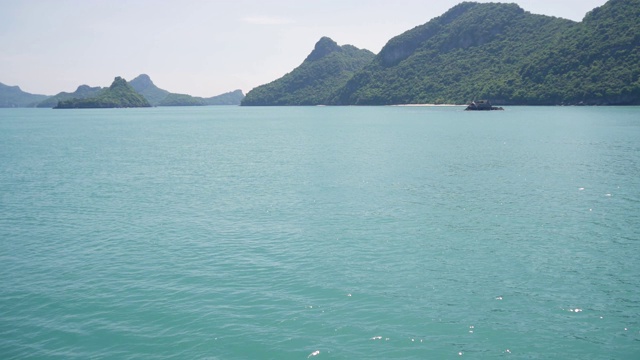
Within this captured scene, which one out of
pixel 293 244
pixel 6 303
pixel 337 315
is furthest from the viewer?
pixel 293 244

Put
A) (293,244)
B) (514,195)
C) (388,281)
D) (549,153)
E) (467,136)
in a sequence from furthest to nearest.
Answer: (467,136)
(549,153)
(514,195)
(293,244)
(388,281)

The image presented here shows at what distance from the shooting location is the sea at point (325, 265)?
790 inches

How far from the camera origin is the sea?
20062mm

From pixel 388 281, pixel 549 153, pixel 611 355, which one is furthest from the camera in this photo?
pixel 549 153

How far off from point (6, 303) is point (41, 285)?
7.58ft

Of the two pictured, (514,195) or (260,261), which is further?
(514,195)

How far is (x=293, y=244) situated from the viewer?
108 feet

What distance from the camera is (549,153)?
76438 millimetres

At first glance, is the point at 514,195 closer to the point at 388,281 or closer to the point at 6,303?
the point at 388,281

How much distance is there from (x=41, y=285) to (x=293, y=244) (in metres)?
15.3

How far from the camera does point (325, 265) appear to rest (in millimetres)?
28844

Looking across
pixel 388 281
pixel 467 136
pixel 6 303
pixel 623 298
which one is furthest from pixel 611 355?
pixel 467 136

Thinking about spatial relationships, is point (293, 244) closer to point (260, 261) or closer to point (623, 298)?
point (260, 261)

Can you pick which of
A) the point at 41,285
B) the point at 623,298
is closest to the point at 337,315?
the point at 623,298
